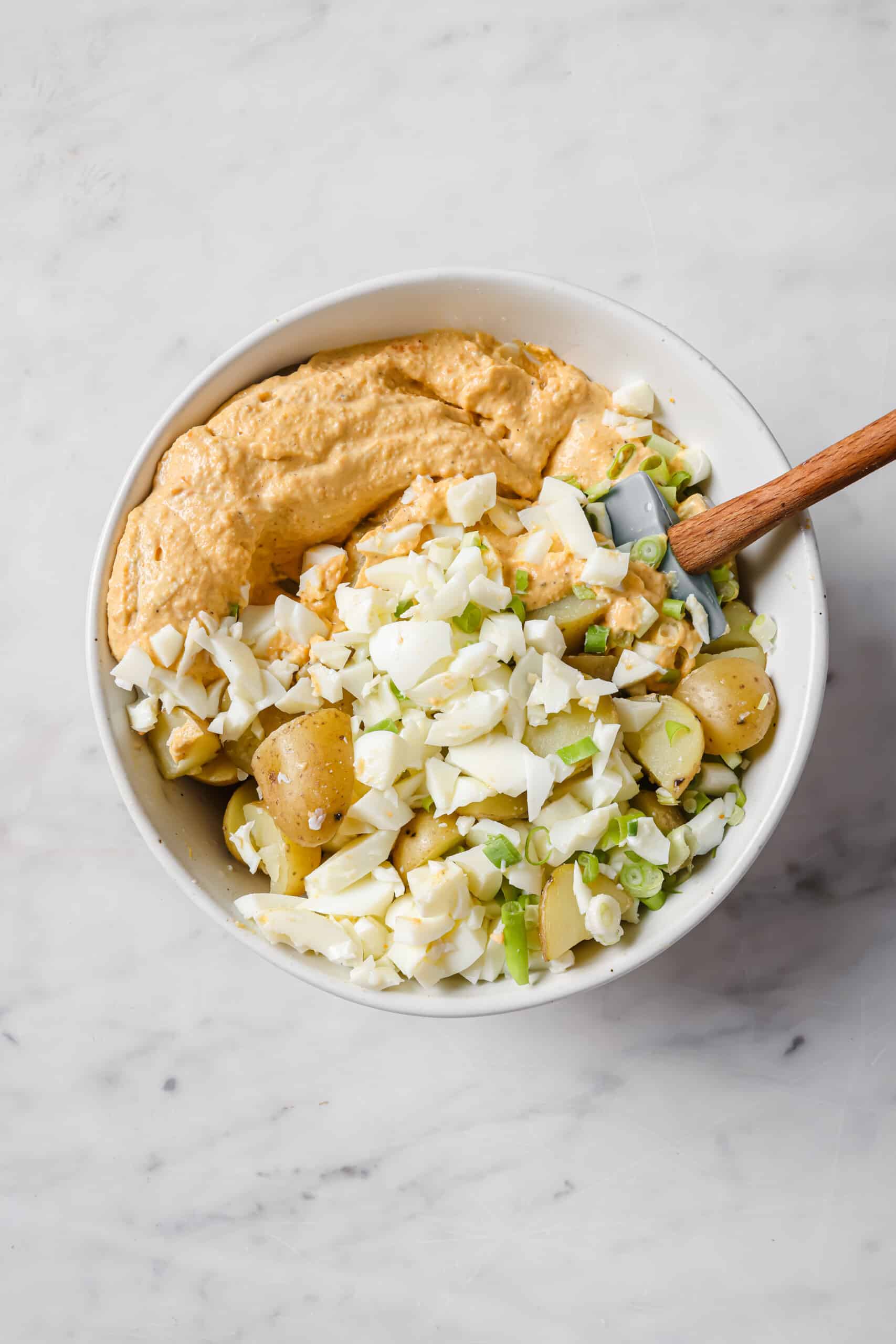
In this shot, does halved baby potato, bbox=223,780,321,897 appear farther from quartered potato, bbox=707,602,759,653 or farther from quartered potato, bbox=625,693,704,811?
quartered potato, bbox=707,602,759,653

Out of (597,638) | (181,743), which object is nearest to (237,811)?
(181,743)

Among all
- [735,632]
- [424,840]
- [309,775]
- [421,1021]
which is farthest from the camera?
[421,1021]

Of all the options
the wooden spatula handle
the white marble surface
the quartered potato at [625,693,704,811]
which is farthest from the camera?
the white marble surface

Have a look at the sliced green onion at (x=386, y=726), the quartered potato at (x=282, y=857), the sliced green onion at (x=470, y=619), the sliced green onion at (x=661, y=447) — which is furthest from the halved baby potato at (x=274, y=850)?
the sliced green onion at (x=661, y=447)

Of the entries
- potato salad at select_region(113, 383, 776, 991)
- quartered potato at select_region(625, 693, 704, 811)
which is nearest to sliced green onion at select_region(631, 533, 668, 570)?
potato salad at select_region(113, 383, 776, 991)

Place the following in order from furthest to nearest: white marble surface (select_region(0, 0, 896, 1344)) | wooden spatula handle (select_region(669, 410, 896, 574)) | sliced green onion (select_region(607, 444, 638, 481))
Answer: white marble surface (select_region(0, 0, 896, 1344)) < sliced green onion (select_region(607, 444, 638, 481)) < wooden spatula handle (select_region(669, 410, 896, 574))

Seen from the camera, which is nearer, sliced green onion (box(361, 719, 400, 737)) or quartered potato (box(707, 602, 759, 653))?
sliced green onion (box(361, 719, 400, 737))

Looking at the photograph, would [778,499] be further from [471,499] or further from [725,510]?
[471,499]
